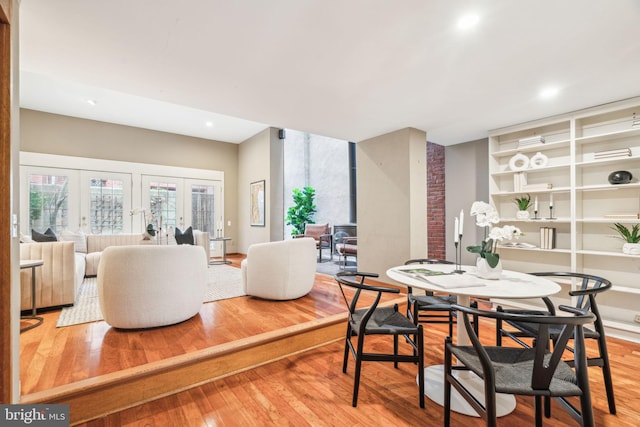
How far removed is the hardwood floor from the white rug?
0.19 meters

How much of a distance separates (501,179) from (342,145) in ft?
15.7

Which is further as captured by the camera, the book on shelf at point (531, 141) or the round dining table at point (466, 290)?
the book on shelf at point (531, 141)

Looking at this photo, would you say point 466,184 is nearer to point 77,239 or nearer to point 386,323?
point 386,323

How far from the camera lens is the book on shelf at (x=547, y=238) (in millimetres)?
3559

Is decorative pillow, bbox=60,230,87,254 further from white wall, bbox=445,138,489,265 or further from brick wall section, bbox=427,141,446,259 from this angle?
white wall, bbox=445,138,489,265

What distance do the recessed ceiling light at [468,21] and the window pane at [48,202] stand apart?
7.01 m

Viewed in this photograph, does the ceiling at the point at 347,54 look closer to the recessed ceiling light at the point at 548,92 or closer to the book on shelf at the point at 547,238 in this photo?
the recessed ceiling light at the point at 548,92

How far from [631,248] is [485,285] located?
8.06 ft

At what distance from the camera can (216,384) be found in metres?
2.04

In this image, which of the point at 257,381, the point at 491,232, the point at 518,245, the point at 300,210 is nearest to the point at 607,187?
the point at 518,245

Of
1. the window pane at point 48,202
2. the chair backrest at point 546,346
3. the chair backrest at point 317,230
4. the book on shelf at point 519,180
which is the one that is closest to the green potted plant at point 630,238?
Answer: the book on shelf at point 519,180

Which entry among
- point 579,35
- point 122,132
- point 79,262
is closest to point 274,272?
point 79,262

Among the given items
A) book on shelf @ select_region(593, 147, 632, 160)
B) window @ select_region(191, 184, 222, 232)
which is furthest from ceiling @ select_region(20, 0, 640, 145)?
window @ select_region(191, 184, 222, 232)

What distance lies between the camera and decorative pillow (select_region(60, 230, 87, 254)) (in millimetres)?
4891
